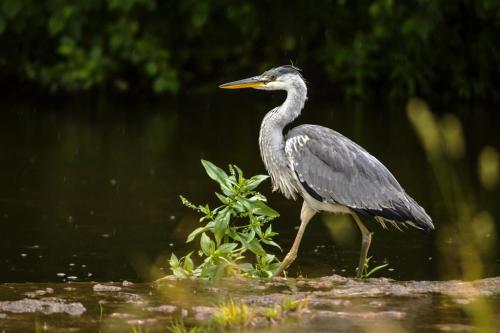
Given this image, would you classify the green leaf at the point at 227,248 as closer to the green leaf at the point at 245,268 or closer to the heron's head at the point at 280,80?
the green leaf at the point at 245,268

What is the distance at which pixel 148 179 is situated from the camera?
13.4 meters

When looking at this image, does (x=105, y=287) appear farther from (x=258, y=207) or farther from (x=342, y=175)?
(x=342, y=175)

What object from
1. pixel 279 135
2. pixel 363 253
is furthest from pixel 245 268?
pixel 279 135

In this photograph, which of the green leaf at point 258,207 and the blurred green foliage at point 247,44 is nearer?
the green leaf at point 258,207

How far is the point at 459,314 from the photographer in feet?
19.2

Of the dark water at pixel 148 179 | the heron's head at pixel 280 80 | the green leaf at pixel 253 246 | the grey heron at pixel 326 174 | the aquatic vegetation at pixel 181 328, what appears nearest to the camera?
the aquatic vegetation at pixel 181 328

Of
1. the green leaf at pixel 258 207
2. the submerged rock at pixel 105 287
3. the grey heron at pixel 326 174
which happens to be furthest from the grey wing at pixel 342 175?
the submerged rock at pixel 105 287

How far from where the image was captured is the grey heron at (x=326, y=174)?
7887 millimetres

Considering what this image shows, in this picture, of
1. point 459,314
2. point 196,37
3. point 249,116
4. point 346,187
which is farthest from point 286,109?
point 196,37

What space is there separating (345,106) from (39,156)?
7797 millimetres

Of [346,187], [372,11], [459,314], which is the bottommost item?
[459,314]

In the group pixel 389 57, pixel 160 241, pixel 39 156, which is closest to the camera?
pixel 160 241

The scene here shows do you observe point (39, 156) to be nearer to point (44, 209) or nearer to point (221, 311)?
point (44, 209)

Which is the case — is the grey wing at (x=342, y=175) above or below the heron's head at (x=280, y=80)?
below
